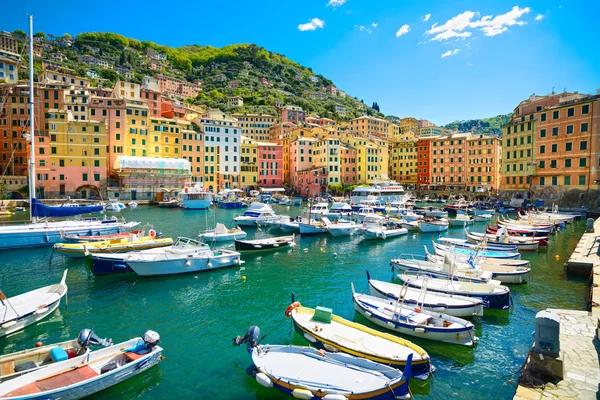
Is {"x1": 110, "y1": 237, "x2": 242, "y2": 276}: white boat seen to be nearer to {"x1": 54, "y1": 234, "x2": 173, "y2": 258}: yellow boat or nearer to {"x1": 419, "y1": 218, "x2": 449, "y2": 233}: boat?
{"x1": 54, "y1": 234, "x2": 173, "y2": 258}: yellow boat

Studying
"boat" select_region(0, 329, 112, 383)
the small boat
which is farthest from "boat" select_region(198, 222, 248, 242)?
"boat" select_region(0, 329, 112, 383)

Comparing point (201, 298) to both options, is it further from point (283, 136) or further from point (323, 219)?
point (283, 136)

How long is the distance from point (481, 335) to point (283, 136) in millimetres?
89980

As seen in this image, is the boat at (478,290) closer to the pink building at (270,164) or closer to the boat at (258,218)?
the boat at (258,218)

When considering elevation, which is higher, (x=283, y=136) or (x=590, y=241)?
(x=283, y=136)

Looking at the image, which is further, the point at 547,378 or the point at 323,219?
the point at 323,219

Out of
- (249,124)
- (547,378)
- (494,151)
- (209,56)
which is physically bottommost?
(547,378)

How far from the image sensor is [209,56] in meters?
182

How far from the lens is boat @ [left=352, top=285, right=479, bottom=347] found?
11562 millimetres

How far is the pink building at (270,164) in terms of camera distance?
287 feet

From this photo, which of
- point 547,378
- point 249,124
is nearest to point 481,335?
point 547,378

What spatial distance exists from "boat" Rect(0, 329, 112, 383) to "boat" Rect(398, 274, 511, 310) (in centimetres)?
1159

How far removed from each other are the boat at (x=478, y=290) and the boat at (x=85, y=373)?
400 inches

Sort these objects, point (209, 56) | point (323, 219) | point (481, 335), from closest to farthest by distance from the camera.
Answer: point (481, 335), point (323, 219), point (209, 56)
